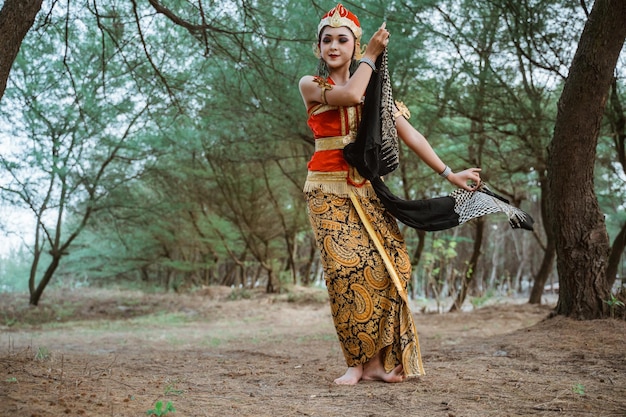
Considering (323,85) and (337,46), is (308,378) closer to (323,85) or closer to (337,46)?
(323,85)

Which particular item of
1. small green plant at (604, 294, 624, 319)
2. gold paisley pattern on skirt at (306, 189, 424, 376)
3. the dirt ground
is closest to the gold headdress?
gold paisley pattern on skirt at (306, 189, 424, 376)

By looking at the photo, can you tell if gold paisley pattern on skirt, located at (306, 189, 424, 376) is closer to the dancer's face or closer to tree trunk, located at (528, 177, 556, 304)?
the dancer's face

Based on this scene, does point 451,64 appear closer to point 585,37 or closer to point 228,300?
point 585,37

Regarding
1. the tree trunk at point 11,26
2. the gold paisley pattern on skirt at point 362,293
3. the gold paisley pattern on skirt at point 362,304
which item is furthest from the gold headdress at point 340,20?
the tree trunk at point 11,26

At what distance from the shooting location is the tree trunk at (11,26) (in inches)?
111

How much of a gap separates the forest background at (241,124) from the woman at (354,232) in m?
1.31

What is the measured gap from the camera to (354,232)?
298 cm

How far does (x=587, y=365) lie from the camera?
3189 mm

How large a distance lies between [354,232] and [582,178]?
82.5 inches

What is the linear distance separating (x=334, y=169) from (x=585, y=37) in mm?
2267

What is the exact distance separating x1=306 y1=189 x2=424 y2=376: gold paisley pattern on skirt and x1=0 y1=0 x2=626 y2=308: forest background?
1.79 metres

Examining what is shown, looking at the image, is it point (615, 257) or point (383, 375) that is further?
point (615, 257)

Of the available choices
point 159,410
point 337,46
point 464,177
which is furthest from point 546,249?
point 159,410

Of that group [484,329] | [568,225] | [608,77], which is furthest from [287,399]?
[484,329]
